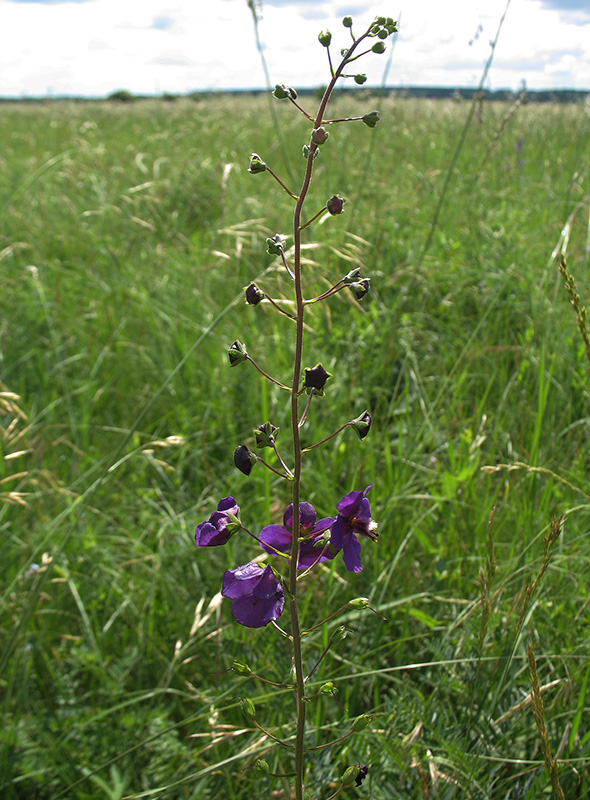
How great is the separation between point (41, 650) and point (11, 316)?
223 centimetres

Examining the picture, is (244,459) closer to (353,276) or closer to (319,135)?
(353,276)

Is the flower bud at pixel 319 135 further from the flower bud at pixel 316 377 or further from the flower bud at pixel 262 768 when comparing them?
the flower bud at pixel 262 768

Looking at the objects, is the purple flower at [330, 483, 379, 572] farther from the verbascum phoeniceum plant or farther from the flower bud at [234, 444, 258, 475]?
the flower bud at [234, 444, 258, 475]

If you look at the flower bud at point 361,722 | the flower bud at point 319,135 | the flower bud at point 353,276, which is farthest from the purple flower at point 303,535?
the flower bud at point 319,135

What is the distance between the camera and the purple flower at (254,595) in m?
0.83

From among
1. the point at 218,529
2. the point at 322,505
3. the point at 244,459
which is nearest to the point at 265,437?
the point at 244,459

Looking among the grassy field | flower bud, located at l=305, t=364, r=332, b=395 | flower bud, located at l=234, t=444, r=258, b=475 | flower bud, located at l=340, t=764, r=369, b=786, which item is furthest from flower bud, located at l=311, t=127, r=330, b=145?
flower bud, located at l=340, t=764, r=369, b=786

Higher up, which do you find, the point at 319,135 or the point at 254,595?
the point at 319,135

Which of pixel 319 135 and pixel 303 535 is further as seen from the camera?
pixel 303 535

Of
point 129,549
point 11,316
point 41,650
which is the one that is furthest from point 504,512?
point 11,316

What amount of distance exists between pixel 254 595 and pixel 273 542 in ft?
0.36

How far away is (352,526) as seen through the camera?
0.89m

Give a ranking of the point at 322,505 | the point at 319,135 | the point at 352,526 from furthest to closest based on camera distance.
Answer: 1. the point at 322,505
2. the point at 352,526
3. the point at 319,135

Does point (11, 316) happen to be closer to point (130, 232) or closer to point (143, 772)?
point (130, 232)
